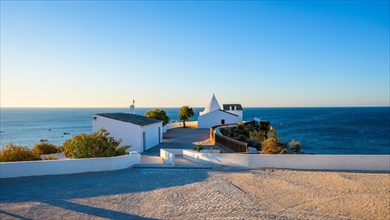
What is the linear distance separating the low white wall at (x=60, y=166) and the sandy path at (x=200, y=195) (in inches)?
19.4

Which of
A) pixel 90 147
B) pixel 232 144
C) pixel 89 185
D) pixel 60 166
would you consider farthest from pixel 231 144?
pixel 89 185

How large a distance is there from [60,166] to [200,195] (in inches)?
261

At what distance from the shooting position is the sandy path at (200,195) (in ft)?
27.7

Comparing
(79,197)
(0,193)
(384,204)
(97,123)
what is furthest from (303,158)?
(97,123)

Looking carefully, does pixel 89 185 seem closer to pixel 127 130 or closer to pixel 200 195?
pixel 200 195

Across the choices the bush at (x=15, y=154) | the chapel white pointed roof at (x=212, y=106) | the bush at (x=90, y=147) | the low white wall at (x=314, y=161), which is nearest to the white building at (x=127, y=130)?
the bush at (x=90, y=147)

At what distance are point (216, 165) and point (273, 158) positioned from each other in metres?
2.92

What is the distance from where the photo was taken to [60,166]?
42.0 feet

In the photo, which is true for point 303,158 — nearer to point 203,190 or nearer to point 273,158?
point 273,158

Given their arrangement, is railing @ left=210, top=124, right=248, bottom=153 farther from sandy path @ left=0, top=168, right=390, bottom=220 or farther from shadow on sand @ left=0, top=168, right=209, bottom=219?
shadow on sand @ left=0, top=168, right=209, bottom=219

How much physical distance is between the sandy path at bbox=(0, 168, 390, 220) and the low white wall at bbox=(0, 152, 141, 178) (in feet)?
1.62

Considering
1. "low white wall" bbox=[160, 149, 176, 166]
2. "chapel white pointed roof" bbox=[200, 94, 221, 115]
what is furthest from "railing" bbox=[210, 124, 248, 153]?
"chapel white pointed roof" bbox=[200, 94, 221, 115]

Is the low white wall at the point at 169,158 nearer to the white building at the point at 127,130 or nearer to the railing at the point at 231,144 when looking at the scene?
the railing at the point at 231,144

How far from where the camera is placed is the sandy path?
27.7 feet
